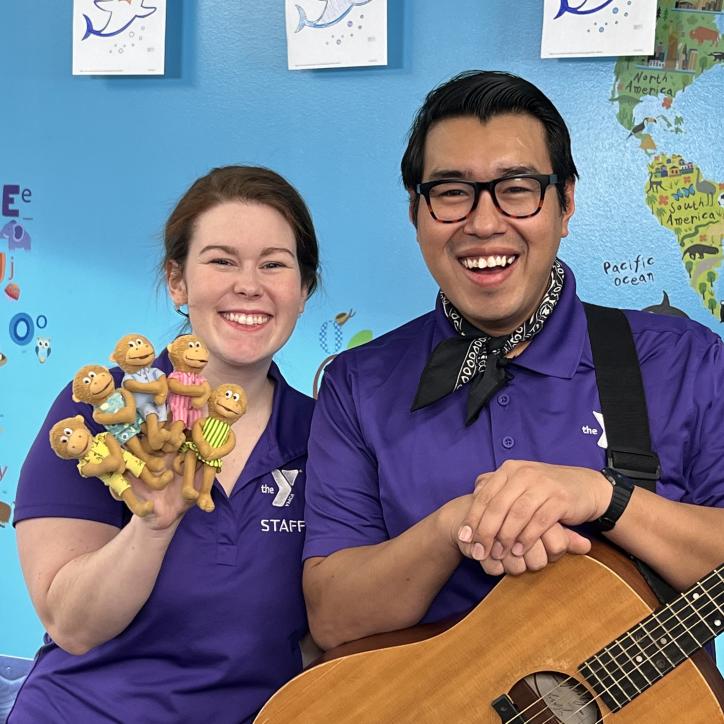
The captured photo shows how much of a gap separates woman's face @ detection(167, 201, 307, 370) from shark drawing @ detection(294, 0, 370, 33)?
81 centimetres

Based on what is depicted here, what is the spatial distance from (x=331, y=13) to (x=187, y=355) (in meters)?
1.28

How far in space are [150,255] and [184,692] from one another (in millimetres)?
1322

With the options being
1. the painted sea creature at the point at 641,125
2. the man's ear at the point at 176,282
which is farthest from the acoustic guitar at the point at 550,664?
the painted sea creature at the point at 641,125

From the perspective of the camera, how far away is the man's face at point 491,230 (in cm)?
141

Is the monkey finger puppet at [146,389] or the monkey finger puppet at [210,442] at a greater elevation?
the monkey finger puppet at [146,389]

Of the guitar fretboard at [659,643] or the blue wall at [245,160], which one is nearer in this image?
the guitar fretboard at [659,643]

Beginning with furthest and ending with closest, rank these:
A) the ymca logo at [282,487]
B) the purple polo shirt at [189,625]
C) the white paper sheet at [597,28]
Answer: the white paper sheet at [597,28]
the ymca logo at [282,487]
the purple polo shirt at [189,625]

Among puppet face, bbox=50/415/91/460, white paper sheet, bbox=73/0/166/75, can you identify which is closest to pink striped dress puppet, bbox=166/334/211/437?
puppet face, bbox=50/415/91/460

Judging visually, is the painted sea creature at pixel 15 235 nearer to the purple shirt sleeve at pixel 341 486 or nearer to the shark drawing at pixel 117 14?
the shark drawing at pixel 117 14

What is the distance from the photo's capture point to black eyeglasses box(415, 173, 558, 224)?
1.41 m

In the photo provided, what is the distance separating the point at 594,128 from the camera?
7.11 feet

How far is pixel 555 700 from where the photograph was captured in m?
1.23

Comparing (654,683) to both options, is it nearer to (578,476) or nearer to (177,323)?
(578,476)

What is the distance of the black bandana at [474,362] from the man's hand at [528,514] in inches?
8.0
